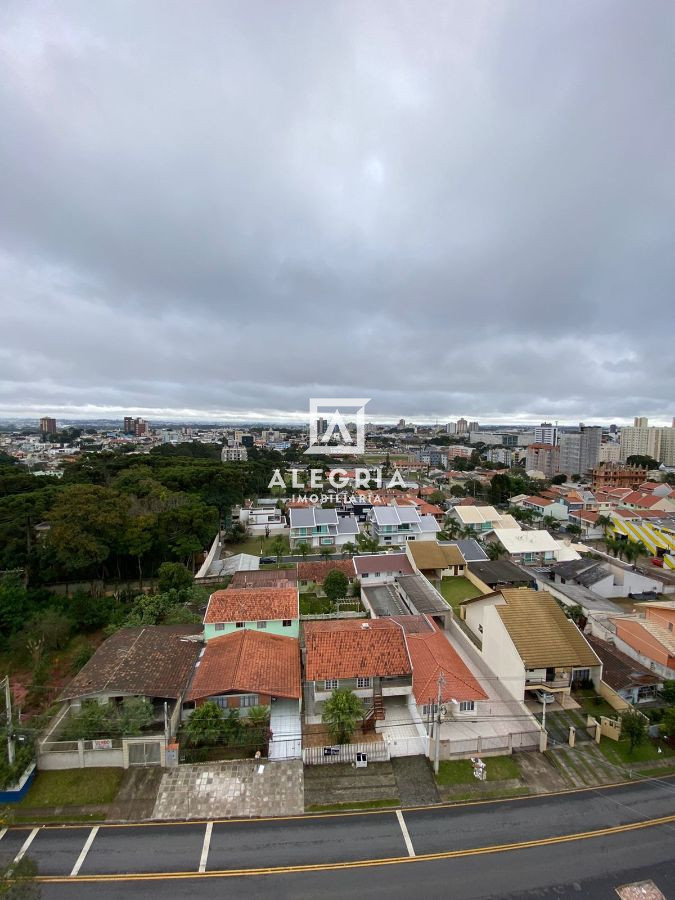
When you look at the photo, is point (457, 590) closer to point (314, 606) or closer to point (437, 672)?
point (314, 606)

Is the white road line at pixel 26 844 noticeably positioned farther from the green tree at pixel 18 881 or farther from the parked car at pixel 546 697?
the parked car at pixel 546 697

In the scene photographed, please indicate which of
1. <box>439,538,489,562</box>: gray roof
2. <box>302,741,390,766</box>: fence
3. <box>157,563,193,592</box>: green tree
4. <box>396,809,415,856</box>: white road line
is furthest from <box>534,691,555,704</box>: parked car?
<box>157,563,193,592</box>: green tree

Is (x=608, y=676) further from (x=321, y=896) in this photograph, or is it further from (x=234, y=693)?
(x=234, y=693)

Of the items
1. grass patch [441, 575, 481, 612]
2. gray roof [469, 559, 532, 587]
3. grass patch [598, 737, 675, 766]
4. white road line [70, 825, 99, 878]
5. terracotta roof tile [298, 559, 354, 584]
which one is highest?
gray roof [469, 559, 532, 587]

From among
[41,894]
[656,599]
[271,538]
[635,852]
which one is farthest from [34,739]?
[656,599]

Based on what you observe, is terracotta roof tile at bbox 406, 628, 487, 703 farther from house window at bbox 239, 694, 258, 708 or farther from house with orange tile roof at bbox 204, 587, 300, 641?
house window at bbox 239, 694, 258, 708

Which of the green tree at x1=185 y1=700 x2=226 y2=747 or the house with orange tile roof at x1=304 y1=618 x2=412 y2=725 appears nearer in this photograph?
the green tree at x1=185 y1=700 x2=226 y2=747
